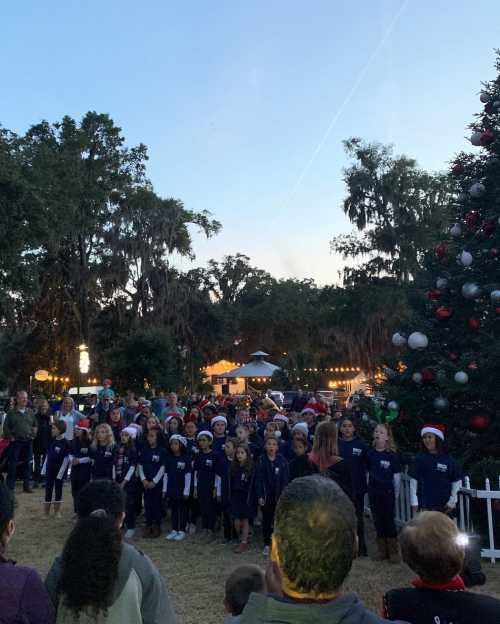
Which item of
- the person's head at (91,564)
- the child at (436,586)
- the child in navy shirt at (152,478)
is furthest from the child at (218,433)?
the child at (436,586)

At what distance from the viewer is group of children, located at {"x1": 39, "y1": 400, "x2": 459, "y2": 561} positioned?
6547mm

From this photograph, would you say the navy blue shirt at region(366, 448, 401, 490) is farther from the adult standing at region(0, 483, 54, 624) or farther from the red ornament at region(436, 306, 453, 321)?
the adult standing at region(0, 483, 54, 624)

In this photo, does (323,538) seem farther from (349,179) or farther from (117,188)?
(117,188)

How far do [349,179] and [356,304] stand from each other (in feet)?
20.8

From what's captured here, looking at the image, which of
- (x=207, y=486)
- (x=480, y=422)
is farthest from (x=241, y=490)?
(x=480, y=422)

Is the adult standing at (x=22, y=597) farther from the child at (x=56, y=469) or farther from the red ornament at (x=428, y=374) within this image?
the child at (x=56, y=469)

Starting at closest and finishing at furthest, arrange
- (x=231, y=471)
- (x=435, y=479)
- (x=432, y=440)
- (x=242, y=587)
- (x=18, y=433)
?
(x=242, y=587) → (x=435, y=479) → (x=432, y=440) → (x=231, y=471) → (x=18, y=433)

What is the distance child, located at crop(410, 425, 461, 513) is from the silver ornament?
9.08ft

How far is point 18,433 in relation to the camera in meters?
10.8

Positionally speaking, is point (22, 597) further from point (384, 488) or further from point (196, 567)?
point (384, 488)

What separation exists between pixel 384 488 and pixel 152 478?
3.27 m

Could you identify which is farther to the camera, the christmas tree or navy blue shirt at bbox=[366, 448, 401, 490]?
the christmas tree

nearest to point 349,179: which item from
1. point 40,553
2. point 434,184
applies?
point 434,184

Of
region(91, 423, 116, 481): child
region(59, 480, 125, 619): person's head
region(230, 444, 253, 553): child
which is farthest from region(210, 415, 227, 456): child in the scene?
region(59, 480, 125, 619): person's head
